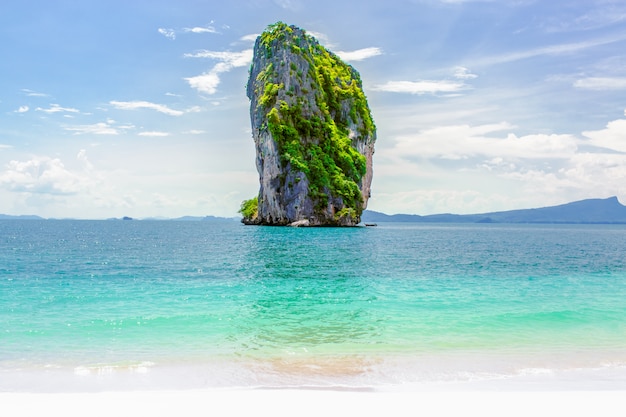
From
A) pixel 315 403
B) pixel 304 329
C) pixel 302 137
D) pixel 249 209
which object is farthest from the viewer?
pixel 249 209

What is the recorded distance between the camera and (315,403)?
6746 mm

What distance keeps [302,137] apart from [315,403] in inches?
3151

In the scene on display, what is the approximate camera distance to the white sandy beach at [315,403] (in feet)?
21.1

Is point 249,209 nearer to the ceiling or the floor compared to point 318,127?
nearer to the floor

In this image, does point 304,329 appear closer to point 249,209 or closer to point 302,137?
point 302,137

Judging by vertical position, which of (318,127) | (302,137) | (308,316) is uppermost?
(318,127)

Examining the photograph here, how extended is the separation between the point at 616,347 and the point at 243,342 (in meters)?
8.36

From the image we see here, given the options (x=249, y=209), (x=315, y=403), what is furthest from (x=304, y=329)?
(x=249, y=209)

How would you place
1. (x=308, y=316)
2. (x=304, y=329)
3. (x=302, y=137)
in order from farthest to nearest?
(x=302, y=137)
(x=308, y=316)
(x=304, y=329)

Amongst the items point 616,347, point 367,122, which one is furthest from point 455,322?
point 367,122

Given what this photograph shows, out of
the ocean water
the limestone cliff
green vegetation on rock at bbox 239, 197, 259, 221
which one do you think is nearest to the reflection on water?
the ocean water

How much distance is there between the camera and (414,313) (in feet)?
48.2

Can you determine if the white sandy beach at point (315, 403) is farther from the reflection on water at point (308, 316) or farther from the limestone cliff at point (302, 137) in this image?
the limestone cliff at point (302, 137)

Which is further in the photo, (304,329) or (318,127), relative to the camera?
(318,127)
